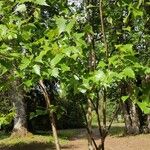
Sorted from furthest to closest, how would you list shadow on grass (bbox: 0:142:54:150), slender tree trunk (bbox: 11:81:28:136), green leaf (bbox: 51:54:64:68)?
slender tree trunk (bbox: 11:81:28:136), shadow on grass (bbox: 0:142:54:150), green leaf (bbox: 51:54:64:68)

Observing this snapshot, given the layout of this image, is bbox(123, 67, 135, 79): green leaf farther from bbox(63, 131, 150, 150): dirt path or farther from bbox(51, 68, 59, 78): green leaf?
bbox(63, 131, 150, 150): dirt path

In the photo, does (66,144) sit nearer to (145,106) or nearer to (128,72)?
(145,106)

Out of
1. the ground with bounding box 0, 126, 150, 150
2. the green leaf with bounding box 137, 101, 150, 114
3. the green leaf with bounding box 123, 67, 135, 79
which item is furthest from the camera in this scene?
the ground with bounding box 0, 126, 150, 150

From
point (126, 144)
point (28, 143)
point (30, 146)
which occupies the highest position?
point (28, 143)

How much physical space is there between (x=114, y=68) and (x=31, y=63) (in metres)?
0.54

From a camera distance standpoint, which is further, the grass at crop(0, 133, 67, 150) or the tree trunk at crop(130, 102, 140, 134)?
the tree trunk at crop(130, 102, 140, 134)

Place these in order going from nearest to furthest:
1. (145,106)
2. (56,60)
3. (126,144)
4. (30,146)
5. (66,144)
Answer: (56,60) → (145,106) → (126,144) → (30,146) → (66,144)

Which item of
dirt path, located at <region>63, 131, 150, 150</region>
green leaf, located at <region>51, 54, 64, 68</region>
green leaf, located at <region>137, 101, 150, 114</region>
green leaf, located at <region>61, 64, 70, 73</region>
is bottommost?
dirt path, located at <region>63, 131, 150, 150</region>

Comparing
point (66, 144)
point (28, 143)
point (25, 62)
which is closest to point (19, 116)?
point (28, 143)

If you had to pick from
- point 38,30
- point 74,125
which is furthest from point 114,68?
point 74,125

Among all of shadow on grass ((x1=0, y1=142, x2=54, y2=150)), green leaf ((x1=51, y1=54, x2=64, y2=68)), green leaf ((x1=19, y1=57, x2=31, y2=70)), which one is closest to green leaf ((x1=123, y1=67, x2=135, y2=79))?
green leaf ((x1=51, y1=54, x2=64, y2=68))

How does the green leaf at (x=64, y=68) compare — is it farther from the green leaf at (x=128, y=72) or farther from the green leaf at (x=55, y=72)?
the green leaf at (x=128, y=72)

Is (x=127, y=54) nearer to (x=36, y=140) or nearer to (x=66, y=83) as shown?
(x=66, y=83)

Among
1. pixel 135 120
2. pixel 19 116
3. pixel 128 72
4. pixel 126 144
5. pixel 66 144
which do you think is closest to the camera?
pixel 128 72
